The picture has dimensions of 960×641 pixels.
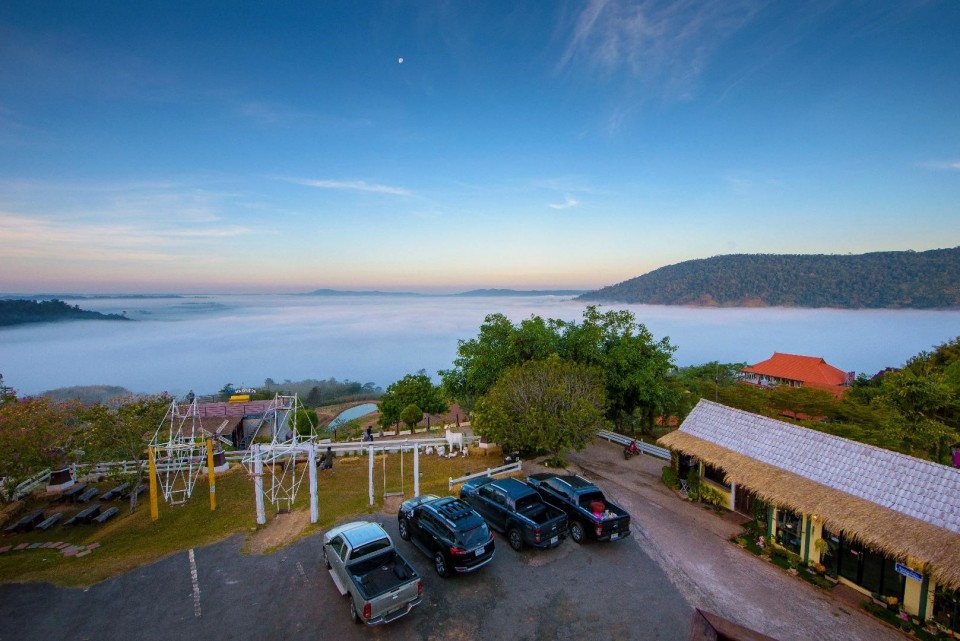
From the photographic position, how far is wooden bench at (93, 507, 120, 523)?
51.2 feet

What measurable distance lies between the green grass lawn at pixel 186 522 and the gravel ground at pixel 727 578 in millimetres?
7718

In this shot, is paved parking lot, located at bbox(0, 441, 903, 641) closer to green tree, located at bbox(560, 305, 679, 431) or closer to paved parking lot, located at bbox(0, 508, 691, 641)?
paved parking lot, located at bbox(0, 508, 691, 641)

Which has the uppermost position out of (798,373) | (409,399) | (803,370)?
(409,399)

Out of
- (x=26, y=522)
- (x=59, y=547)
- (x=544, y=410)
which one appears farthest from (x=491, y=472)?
(x=26, y=522)

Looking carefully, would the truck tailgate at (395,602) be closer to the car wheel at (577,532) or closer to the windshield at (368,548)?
the windshield at (368,548)

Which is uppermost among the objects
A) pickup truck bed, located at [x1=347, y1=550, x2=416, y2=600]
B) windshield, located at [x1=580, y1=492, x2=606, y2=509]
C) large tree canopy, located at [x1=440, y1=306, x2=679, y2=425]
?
large tree canopy, located at [x1=440, y1=306, x2=679, y2=425]

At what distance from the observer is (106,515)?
15.8 meters

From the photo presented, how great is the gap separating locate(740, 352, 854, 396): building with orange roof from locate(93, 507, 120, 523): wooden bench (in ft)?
200

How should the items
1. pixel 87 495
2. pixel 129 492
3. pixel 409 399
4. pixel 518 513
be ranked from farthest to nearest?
pixel 409 399
pixel 129 492
pixel 87 495
pixel 518 513

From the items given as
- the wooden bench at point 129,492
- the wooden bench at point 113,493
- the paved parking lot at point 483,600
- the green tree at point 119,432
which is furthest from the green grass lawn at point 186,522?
the green tree at point 119,432

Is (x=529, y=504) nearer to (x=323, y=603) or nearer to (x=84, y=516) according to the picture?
(x=323, y=603)

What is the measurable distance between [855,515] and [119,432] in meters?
25.3

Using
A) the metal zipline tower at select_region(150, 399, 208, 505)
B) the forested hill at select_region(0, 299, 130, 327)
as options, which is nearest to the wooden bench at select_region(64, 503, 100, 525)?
the metal zipline tower at select_region(150, 399, 208, 505)

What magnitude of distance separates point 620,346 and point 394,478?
52.0 ft
